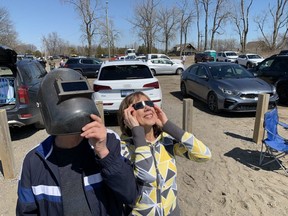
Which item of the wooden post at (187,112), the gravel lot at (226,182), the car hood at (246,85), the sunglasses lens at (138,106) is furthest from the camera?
the car hood at (246,85)

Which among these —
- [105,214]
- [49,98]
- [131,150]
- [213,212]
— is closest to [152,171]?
[131,150]

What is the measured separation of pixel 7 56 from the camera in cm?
535

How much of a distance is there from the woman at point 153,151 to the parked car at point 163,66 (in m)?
19.2

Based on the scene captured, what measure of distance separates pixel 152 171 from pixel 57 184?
0.62m

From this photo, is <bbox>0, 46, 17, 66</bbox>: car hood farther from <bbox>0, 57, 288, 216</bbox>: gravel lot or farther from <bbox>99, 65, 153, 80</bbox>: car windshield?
<bbox>99, 65, 153, 80</bbox>: car windshield

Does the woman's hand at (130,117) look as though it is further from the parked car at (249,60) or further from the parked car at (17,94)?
the parked car at (249,60)

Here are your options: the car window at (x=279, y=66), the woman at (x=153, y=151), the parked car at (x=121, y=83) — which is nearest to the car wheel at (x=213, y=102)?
the parked car at (x=121, y=83)

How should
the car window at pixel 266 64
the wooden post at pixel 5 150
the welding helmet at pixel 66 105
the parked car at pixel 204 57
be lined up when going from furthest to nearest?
the parked car at pixel 204 57, the car window at pixel 266 64, the wooden post at pixel 5 150, the welding helmet at pixel 66 105

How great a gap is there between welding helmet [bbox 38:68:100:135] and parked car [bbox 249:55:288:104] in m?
9.33

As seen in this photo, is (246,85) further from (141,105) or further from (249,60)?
(249,60)

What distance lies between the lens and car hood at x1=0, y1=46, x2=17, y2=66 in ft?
17.1

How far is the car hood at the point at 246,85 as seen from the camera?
728cm

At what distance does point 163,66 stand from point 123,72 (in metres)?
14.7

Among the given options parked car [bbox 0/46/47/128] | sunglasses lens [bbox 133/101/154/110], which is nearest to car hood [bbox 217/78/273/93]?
parked car [bbox 0/46/47/128]
